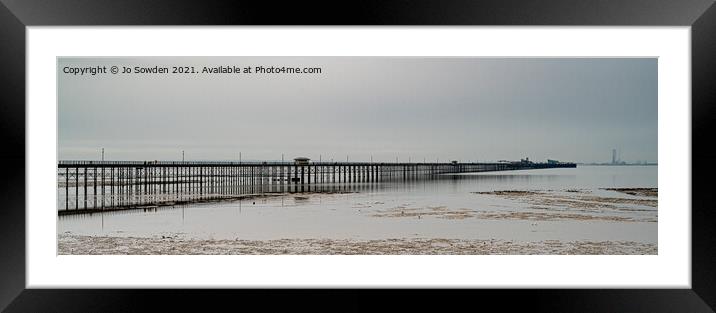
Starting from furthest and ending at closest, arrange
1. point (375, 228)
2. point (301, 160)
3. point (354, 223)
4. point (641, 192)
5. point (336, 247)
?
point (301, 160) → point (641, 192) → point (354, 223) → point (375, 228) → point (336, 247)

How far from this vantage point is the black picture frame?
3.40 metres

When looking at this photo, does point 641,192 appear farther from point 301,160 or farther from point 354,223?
point 301,160

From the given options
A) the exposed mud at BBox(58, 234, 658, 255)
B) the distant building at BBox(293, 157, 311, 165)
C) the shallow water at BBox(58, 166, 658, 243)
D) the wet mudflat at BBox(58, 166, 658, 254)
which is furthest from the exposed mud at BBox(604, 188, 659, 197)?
the distant building at BBox(293, 157, 311, 165)

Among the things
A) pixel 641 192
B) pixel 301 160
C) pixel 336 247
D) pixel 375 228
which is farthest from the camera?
pixel 301 160

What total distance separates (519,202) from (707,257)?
10.1 m

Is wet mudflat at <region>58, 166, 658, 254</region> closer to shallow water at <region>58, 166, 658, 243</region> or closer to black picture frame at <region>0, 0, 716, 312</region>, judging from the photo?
shallow water at <region>58, 166, 658, 243</region>

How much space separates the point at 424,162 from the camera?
33406 mm
